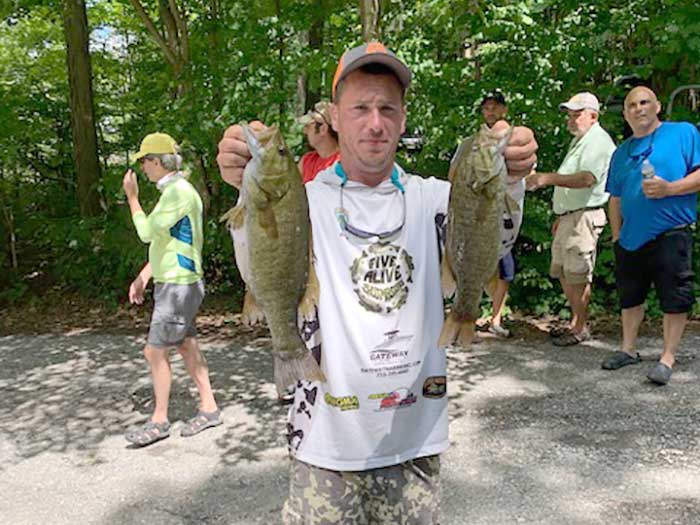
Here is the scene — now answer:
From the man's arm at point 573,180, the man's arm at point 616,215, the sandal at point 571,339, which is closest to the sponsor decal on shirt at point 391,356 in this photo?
the man's arm at point 573,180

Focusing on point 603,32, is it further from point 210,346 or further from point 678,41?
point 210,346

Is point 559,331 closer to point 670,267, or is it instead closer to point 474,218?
point 670,267

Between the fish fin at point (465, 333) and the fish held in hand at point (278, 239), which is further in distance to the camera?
the fish fin at point (465, 333)

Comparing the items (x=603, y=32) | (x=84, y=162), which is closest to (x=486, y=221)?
(x=603, y=32)

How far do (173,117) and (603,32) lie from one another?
555 cm

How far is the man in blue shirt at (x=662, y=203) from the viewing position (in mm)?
5328

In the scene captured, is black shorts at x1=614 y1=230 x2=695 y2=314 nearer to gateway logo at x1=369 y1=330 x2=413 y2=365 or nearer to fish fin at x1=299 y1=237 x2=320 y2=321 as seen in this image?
gateway logo at x1=369 y1=330 x2=413 y2=365

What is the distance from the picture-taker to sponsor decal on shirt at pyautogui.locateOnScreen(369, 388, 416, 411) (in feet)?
6.80

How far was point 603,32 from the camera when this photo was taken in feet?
24.8

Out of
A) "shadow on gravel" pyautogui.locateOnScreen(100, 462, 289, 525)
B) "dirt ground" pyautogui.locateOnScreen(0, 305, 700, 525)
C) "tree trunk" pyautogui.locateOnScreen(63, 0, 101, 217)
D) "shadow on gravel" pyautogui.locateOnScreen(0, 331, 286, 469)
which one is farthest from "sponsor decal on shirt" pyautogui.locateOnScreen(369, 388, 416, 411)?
"tree trunk" pyautogui.locateOnScreen(63, 0, 101, 217)

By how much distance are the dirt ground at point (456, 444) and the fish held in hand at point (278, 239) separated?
2.23 meters

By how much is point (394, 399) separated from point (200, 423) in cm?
332

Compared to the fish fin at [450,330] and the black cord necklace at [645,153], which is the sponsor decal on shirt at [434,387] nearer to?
the fish fin at [450,330]

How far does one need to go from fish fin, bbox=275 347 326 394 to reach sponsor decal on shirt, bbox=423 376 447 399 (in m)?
0.36
